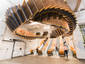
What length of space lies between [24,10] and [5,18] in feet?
2.23

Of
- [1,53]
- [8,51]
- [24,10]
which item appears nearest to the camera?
[24,10]

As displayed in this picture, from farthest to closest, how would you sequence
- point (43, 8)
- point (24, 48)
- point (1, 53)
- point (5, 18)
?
point (24, 48)
point (5, 18)
point (1, 53)
point (43, 8)

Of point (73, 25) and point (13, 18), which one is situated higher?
point (13, 18)

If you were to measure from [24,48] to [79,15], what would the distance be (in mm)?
2651

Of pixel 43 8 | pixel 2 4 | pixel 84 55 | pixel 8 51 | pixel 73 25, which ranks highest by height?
pixel 2 4

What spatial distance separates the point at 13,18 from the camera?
1.49 meters

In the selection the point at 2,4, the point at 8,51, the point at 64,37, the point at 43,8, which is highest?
the point at 2,4

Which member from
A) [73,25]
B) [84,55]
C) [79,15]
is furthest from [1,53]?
[79,15]

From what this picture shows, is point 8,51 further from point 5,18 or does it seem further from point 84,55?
point 84,55

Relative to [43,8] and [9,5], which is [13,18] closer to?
[9,5]

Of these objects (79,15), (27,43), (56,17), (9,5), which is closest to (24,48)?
(27,43)

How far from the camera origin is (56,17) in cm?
166

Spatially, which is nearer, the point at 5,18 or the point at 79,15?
the point at 5,18

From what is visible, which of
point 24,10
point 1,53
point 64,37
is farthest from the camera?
point 64,37
